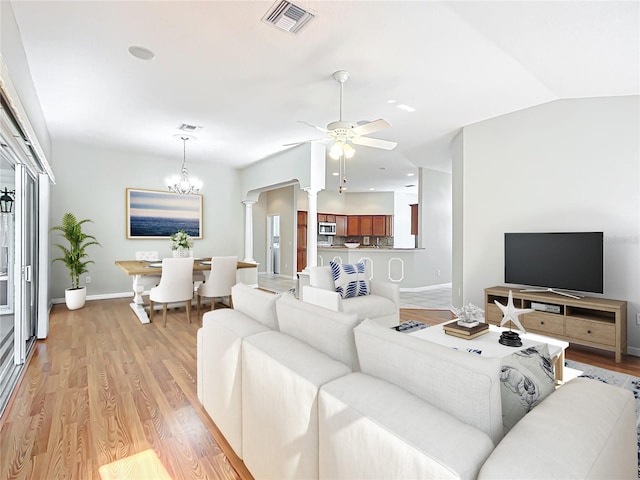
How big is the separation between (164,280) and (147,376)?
1.80m

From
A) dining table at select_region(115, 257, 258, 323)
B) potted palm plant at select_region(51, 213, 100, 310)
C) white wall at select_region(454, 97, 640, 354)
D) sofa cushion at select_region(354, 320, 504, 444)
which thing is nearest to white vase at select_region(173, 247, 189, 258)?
dining table at select_region(115, 257, 258, 323)

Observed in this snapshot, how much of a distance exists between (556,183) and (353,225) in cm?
743

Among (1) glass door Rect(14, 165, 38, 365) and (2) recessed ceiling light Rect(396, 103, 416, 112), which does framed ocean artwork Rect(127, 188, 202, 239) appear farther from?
(2) recessed ceiling light Rect(396, 103, 416, 112)

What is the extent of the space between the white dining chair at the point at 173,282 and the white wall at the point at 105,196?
2.42 m

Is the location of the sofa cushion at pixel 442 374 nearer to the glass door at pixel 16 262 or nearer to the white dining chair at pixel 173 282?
the glass door at pixel 16 262

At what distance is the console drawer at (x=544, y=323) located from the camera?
3477 mm

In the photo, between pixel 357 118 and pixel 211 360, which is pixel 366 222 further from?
pixel 211 360

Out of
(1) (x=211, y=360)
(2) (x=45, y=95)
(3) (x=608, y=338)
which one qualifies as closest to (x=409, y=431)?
(1) (x=211, y=360)

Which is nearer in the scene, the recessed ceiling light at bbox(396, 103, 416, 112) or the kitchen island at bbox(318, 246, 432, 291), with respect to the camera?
the recessed ceiling light at bbox(396, 103, 416, 112)

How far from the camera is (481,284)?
455 centimetres

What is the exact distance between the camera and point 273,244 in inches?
406

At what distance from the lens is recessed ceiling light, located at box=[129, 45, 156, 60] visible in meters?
2.82

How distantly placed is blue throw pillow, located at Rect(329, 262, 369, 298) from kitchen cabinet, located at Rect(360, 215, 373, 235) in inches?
272

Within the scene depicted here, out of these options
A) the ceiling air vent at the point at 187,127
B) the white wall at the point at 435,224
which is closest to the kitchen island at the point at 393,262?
the white wall at the point at 435,224
